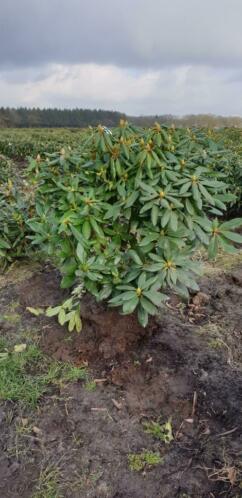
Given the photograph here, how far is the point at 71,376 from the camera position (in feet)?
7.66

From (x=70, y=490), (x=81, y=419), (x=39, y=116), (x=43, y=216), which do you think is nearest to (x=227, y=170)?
(x=43, y=216)

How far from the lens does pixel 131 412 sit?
6.96ft

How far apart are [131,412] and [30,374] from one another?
2.05ft

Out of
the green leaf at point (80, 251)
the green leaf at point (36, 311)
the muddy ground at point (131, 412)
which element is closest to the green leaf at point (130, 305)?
the green leaf at point (80, 251)

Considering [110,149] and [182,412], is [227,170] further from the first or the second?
[182,412]

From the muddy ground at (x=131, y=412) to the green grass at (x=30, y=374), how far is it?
1.8 inches

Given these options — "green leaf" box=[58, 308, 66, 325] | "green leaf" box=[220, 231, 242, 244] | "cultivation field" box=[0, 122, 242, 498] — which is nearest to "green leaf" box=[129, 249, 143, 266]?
"cultivation field" box=[0, 122, 242, 498]

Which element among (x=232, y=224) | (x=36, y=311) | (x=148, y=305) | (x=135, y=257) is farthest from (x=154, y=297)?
(x=36, y=311)

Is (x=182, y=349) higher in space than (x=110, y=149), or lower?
lower

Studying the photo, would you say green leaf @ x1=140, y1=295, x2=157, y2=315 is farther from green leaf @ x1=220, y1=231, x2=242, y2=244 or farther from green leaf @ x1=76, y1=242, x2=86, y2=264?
green leaf @ x1=220, y1=231, x2=242, y2=244

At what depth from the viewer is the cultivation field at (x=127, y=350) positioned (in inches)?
73.1

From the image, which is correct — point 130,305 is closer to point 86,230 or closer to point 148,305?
point 148,305

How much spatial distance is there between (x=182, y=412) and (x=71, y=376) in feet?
1.98

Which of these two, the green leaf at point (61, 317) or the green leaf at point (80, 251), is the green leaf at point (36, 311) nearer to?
the green leaf at point (61, 317)
